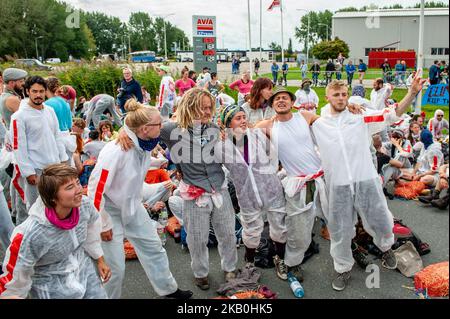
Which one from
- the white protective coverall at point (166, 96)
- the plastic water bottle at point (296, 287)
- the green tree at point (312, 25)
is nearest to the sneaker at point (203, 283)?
the plastic water bottle at point (296, 287)

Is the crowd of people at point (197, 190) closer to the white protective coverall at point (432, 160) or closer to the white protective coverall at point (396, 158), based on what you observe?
the white protective coverall at point (396, 158)

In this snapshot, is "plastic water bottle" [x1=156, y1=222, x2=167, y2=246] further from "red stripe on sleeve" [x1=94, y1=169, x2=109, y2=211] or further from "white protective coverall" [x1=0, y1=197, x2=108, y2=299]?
"white protective coverall" [x1=0, y1=197, x2=108, y2=299]

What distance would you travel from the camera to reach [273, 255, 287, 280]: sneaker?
3.89m

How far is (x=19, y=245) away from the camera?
2.29 metres

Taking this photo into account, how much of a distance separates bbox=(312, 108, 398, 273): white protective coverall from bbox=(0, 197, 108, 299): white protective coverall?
1.97m

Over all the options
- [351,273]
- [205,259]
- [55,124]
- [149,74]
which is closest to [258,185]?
[205,259]

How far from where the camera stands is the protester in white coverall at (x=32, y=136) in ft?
13.0

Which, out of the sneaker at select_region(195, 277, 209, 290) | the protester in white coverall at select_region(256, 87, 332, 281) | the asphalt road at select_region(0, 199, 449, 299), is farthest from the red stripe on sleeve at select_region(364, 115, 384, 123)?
the sneaker at select_region(195, 277, 209, 290)

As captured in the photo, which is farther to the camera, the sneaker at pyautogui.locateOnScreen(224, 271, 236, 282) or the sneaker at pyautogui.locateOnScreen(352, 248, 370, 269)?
the sneaker at pyautogui.locateOnScreen(352, 248, 370, 269)

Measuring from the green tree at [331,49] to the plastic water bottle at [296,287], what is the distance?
85.6 ft

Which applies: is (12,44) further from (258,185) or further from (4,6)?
(258,185)

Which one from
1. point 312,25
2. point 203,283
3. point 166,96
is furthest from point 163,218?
point 312,25
